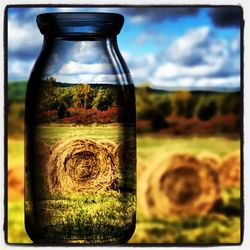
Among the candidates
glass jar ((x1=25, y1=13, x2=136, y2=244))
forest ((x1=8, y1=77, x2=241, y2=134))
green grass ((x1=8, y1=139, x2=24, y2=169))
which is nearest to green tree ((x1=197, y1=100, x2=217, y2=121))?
forest ((x1=8, y1=77, x2=241, y2=134))

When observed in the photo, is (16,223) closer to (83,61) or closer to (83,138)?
(83,138)

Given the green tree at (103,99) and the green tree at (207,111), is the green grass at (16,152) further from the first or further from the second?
the green tree at (207,111)

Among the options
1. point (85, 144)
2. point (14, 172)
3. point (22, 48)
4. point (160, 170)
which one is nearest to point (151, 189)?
point (160, 170)

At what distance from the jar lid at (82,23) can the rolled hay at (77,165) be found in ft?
0.70

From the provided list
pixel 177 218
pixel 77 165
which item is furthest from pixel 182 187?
pixel 77 165

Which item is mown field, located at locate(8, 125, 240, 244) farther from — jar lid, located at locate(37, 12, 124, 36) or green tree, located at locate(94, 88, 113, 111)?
jar lid, located at locate(37, 12, 124, 36)

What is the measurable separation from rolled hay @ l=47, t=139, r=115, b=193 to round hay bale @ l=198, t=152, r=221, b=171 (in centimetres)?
20

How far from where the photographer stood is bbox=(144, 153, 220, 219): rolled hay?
157 cm

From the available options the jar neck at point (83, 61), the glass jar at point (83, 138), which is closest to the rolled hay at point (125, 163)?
the glass jar at point (83, 138)

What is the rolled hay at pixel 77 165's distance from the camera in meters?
1.52

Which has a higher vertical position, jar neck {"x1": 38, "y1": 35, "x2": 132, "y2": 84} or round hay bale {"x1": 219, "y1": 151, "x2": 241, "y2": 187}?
jar neck {"x1": 38, "y1": 35, "x2": 132, "y2": 84}

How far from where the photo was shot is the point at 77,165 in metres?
1.52

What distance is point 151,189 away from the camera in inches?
61.6

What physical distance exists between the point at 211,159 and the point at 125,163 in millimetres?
183
